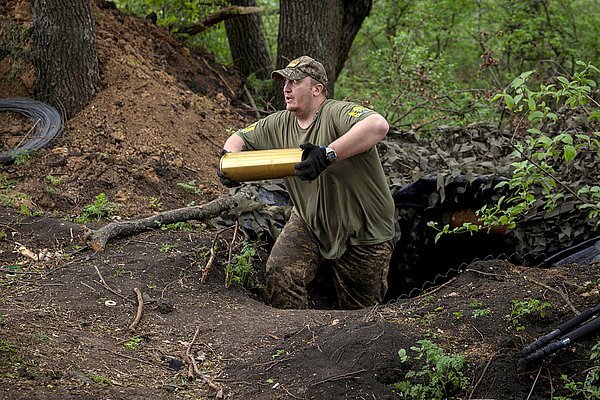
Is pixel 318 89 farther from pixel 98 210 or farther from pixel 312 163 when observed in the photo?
pixel 98 210

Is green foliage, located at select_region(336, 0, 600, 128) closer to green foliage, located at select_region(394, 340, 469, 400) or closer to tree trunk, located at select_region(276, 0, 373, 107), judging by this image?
tree trunk, located at select_region(276, 0, 373, 107)

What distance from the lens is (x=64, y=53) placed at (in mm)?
8906

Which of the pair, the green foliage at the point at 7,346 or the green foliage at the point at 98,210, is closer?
the green foliage at the point at 7,346

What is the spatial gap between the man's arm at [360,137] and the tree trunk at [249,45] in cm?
560

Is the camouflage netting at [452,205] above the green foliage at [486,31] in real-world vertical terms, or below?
below

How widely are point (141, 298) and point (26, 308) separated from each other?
2.59ft

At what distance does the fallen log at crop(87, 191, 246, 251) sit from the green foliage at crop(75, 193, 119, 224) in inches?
22.4

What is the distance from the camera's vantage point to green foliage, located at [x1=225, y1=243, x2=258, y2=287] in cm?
658

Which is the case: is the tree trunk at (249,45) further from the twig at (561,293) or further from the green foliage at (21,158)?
the twig at (561,293)

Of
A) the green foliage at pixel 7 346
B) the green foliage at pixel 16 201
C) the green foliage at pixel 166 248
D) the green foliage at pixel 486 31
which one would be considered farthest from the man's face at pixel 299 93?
the green foliage at pixel 486 31

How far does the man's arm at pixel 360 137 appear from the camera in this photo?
20.2 feet

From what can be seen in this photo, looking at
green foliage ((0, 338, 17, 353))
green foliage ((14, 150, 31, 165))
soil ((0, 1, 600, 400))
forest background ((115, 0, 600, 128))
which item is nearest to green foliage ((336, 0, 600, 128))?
forest background ((115, 0, 600, 128))

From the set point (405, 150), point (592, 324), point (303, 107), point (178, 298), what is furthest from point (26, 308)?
point (405, 150)

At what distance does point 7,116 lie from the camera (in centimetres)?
898
